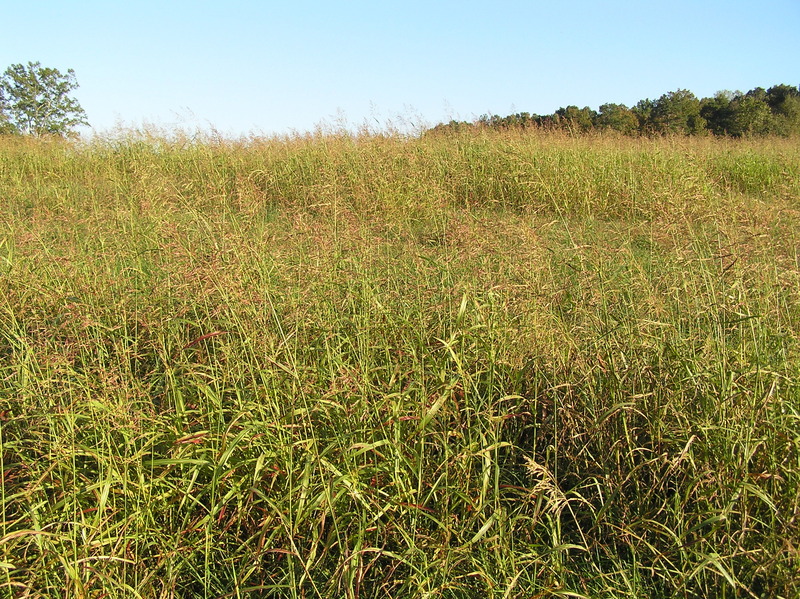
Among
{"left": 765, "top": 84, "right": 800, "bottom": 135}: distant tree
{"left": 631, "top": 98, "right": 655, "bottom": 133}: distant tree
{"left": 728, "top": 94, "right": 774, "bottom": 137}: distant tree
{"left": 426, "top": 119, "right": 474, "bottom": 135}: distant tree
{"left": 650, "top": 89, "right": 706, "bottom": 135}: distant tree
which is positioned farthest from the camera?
{"left": 631, "top": 98, "right": 655, "bottom": 133}: distant tree

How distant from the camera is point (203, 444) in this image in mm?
2336

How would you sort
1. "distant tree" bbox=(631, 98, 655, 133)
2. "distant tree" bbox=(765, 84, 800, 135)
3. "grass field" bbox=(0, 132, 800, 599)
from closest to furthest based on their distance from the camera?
"grass field" bbox=(0, 132, 800, 599), "distant tree" bbox=(765, 84, 800, 135), "distant tree" bbox=(631, 98, 655, 133)

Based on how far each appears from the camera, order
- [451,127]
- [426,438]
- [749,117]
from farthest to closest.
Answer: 1. [749,117]
2. [451,127]
3. [426,438]

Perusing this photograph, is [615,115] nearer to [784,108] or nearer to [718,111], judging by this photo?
[718,111]

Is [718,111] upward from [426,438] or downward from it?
upward

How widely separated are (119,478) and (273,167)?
257 inches

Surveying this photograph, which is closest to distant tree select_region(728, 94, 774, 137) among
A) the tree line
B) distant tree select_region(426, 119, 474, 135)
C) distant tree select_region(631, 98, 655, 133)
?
the tree line

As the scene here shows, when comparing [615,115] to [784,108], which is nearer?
[784,108]

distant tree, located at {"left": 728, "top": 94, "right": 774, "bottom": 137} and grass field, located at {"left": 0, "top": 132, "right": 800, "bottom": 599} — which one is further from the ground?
distant tree, located at {"left": 728, "top": 94, "right": 774, "bottom": 137}

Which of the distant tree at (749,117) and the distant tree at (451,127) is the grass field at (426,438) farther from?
the distant tree at (749,117)

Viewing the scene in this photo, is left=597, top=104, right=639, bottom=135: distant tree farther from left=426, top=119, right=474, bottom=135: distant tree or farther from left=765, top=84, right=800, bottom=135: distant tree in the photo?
left=426, top=119, right=474, bottom=135: distant tree

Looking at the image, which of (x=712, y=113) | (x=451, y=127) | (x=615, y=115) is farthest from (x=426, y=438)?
(x=712, y=113)

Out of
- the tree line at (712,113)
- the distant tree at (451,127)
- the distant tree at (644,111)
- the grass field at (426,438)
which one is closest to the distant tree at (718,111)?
the tree line at (712,113)

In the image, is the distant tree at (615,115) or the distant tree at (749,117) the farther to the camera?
the distant tree at (615,115)
